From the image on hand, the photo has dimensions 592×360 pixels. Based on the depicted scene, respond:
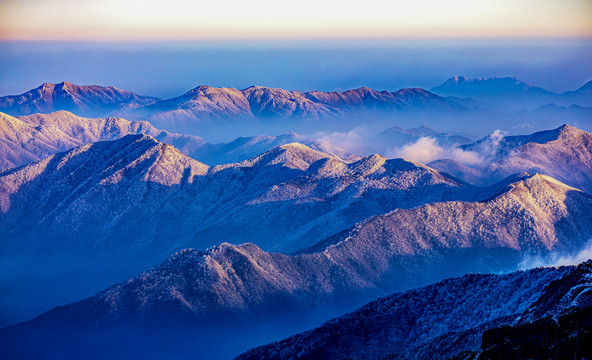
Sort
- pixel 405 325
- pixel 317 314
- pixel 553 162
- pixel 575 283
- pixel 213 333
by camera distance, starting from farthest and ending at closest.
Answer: pixel 553 162
pixel 317 314
pixel 213 333
pixel 405 325
pixel 575 283

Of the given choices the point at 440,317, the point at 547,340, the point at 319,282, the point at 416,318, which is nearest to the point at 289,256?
the point at 319,282

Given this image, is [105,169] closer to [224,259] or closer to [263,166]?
[263,166]

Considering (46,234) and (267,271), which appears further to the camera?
(46,234)

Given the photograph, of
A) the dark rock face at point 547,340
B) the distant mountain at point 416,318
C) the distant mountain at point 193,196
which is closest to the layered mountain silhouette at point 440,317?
the distant mountain at point 416,318

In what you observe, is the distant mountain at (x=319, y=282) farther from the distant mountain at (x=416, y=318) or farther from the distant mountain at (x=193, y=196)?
the distant mountain at (x=193, y=196)

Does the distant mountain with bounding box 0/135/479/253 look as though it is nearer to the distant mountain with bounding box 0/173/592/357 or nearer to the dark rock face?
the distant mountain with bounding box 0/173/592/357

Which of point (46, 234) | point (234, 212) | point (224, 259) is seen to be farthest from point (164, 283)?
point (46, 234)
